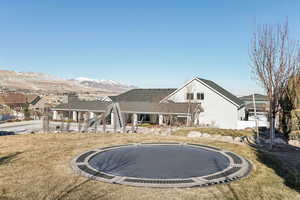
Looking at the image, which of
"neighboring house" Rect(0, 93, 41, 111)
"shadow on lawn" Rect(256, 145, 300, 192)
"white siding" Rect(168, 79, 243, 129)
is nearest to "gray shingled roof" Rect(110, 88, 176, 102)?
"white siding" Rect(168, 79, 243, 129)

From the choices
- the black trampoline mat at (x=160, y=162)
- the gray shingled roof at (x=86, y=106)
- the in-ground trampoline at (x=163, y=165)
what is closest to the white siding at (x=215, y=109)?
the gray shingled roof at (x=86, y=106)

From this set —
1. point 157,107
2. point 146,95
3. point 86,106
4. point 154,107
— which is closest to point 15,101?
point 86,106

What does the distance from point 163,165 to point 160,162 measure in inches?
24.2

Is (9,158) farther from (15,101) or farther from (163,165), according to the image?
(15,101)

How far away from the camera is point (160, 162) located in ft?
40.5

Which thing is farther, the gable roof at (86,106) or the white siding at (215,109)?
the gable roof at (86,106)

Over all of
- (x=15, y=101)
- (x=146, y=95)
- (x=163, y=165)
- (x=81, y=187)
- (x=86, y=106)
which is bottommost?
(x=81, y=187)

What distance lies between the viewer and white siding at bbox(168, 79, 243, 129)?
32.8m

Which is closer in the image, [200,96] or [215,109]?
[215,109]

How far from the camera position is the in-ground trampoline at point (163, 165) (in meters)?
9.43

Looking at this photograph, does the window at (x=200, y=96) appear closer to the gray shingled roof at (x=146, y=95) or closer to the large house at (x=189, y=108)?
the large house at (x=189, y=108)

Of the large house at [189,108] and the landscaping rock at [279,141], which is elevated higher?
the large house at [189,108]

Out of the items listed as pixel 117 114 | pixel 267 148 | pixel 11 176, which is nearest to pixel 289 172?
pixel 267 148

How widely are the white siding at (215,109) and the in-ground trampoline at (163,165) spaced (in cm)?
1816
